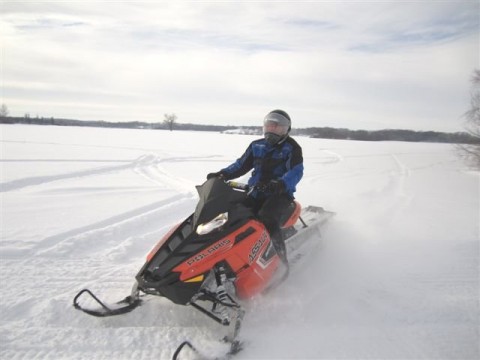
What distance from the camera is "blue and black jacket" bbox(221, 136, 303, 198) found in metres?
3.78

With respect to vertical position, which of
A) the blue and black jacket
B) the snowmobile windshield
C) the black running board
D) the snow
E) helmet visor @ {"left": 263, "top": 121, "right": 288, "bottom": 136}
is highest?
helmet visor @ {"left": 263, "top": 121, "right": 288, "bottom": 136}

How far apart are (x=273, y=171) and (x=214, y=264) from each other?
156 cm

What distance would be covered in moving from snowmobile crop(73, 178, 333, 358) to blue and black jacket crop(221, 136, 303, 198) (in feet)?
2.35

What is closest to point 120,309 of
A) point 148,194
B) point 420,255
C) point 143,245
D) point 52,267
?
point 52,267

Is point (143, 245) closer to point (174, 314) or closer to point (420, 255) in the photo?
point (174, 314)

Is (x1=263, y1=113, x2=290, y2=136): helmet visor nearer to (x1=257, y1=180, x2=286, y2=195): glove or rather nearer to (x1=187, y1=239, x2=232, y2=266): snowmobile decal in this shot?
(x1=257, y1=180, x2=286, y2=195): glove

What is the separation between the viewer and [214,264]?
2852 mm

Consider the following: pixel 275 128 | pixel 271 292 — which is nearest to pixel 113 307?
pixel 271 292

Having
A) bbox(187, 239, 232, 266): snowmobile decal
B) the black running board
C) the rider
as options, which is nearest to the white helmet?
the rider

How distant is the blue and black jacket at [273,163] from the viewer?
3.78 metres

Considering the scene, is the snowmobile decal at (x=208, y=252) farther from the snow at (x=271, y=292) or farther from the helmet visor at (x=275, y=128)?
the helmet visor at (x=275, y=128)

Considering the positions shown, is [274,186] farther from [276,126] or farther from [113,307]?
[113,307]

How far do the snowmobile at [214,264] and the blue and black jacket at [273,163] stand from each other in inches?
28.2

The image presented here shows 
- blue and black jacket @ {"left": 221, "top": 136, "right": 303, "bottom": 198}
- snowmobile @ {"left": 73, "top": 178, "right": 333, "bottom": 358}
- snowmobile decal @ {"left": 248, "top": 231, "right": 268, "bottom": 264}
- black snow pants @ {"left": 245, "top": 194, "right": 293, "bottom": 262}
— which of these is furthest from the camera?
blue and black jacket @ {"left": 221, "top": 136, "right": 303, "bottom": 198}
